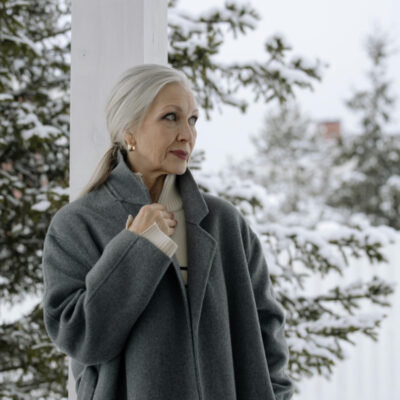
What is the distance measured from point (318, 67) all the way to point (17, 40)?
131cm

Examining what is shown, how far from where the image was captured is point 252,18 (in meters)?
2.47

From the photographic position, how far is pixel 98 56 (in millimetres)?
1493

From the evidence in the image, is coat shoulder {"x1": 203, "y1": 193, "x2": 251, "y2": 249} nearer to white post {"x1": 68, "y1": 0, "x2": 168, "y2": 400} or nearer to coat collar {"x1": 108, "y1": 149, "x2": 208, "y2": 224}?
coat collar {"x1": 108, "y1": 149, "x2": 208, "y2": 224}

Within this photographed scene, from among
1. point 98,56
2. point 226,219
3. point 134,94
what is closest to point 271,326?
point 226,219

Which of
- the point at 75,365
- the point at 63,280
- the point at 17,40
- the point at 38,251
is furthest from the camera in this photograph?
the point at 38,251

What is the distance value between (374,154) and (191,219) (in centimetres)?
1036

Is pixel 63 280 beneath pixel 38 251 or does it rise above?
above

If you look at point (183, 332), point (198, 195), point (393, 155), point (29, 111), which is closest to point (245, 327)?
point (183, 332)

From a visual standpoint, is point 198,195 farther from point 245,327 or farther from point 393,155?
point 393,155

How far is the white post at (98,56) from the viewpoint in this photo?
1.46 meters

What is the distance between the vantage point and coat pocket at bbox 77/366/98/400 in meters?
1.19

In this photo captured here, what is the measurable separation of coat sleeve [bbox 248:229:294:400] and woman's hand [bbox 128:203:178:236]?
32 centimetres

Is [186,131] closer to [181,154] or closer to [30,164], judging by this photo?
[181,154]

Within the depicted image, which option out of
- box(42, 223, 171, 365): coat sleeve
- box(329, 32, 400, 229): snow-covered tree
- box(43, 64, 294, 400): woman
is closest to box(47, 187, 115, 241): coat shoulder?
box(43, 64, 294, 400): woman
